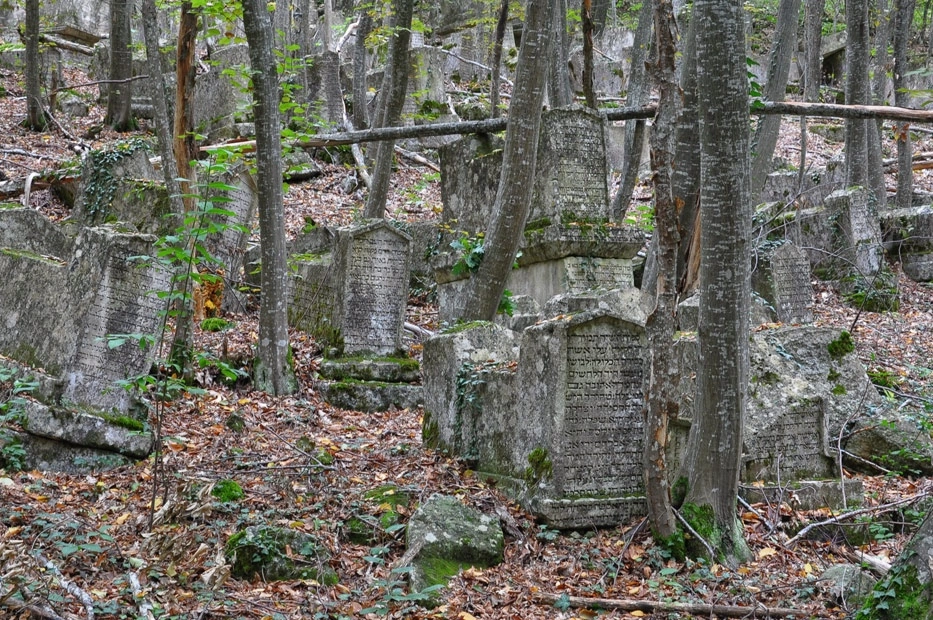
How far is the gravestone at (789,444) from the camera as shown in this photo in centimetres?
704

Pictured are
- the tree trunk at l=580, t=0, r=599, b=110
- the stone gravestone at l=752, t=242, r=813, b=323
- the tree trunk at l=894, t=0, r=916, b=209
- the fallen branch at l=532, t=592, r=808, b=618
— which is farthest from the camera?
the tree trunk at l=894, t=0, r=916, b=209

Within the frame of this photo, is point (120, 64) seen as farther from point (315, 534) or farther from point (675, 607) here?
point (675, 607)

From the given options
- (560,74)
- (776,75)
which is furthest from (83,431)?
(560,74)

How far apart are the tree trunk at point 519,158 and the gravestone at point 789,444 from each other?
2.89m

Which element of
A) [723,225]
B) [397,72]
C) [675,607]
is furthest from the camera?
[397,72]

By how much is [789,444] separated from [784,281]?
5674 mm

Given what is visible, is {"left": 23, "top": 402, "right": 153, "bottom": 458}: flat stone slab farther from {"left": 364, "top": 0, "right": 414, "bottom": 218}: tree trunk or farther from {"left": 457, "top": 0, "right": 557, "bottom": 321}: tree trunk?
{"left": 364, "top": 0, "right": 414, "bottom": 218}: tree trunk

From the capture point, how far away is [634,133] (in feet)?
42.9

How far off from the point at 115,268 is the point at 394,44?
582 centimetres

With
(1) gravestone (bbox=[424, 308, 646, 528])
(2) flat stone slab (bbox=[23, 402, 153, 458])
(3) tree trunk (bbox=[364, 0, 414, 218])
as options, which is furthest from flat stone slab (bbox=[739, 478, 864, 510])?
(3) tree trunk (bbox=[364, 0, 414, 218])

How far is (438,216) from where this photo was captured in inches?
635

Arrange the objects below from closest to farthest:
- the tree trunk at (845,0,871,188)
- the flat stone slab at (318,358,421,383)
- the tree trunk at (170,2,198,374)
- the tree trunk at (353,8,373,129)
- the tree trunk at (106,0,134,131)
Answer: the tree trunk at (170,2,198,374) → the flat stone slab at (318,358,421,383) → the tree trunk at (845,0,871,188) → the tree trunk at (106,0,134,131) → the tree trunk at (353,8,373,129)

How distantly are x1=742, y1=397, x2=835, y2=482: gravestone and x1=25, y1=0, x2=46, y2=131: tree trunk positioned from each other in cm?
1486

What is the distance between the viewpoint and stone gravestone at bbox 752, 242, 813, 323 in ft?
40.1
